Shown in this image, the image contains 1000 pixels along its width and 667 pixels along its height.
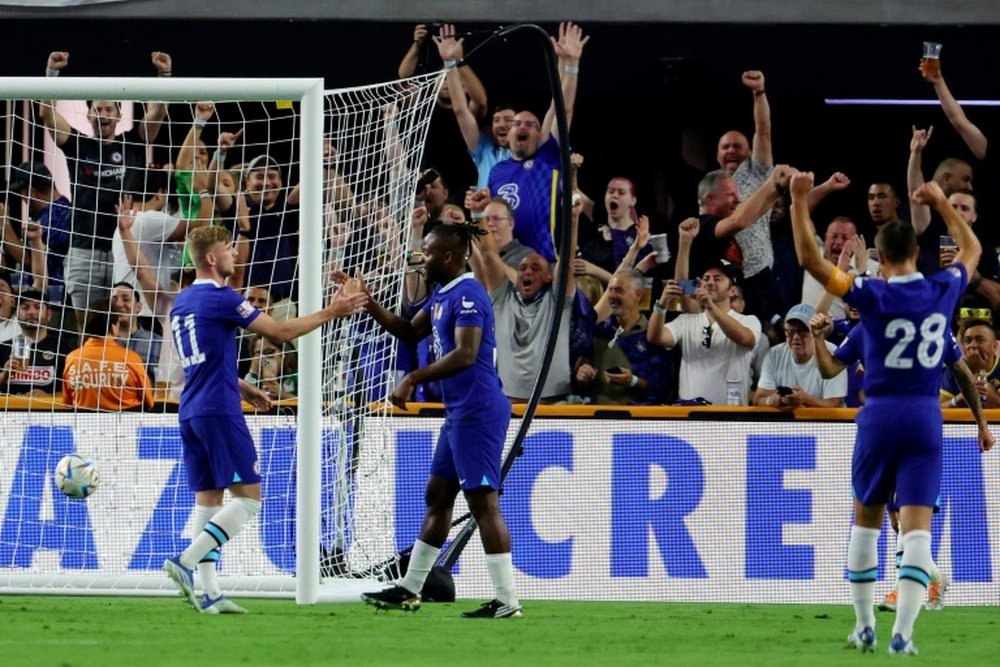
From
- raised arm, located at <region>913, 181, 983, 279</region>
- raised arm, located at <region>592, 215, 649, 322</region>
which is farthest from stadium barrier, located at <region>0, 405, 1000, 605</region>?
raised arm, located at <region>913, 181, 983, 279</region>

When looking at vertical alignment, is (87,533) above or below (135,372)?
below

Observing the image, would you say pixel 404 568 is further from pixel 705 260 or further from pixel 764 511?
pixel 705 260

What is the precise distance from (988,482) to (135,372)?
607 cm

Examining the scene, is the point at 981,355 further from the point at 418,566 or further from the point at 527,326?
the point at 418,566

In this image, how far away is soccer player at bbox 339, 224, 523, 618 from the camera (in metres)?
9.59

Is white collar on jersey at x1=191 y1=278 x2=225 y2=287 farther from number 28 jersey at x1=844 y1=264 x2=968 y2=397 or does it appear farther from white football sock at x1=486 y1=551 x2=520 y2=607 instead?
number 28 jersey at x1=844 y1=264 x2=968 y2=397

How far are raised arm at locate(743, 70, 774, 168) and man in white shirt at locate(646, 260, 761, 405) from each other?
4.82ft

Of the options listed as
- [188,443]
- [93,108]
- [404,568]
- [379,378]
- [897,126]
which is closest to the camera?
[188,443]

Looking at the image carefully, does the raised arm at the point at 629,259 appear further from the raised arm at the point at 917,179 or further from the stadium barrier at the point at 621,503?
the raised arm at the point at 917,179

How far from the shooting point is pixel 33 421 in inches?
477

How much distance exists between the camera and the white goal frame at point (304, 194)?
9.84m

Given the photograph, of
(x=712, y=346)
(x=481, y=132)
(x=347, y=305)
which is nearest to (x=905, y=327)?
(x=347, y=305)

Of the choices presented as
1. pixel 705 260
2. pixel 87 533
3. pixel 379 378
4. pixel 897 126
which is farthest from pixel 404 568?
pixel 897 126

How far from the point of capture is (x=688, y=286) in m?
13.3
